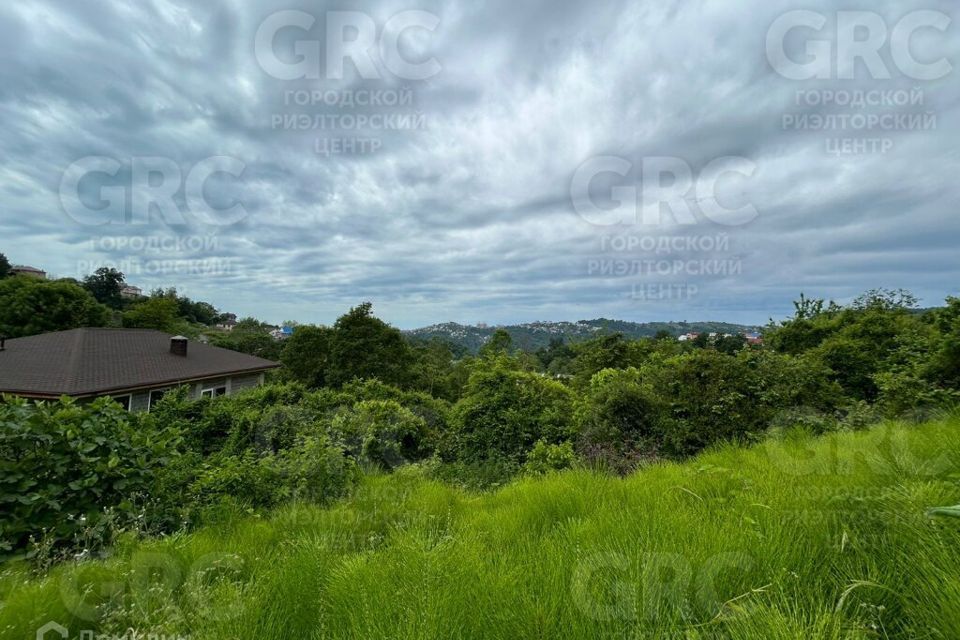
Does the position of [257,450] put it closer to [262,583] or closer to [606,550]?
[262,583]

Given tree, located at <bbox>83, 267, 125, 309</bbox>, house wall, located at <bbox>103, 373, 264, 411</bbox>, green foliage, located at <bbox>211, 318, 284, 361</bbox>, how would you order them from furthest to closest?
tree, located at <bbox>83, 267, 125, 309</bbox>
green foliage, located at <bbox>211, 318, 284, 361</bbox>
house wall, located at <bbox>103, 373, 264, 411</bbox>

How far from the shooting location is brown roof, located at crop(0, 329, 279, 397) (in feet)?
37.4

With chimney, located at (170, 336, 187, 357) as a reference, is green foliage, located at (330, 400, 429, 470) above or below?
below

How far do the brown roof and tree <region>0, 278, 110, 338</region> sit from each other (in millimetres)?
15537

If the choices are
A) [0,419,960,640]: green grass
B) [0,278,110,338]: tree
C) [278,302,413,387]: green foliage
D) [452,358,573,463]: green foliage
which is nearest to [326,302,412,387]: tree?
[278,302,413,387]: green foliage

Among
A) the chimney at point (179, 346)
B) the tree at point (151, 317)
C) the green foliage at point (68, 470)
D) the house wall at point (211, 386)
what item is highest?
the tree at point (151, 317)

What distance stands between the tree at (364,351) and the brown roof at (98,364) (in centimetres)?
427

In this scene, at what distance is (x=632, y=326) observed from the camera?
2058 inches

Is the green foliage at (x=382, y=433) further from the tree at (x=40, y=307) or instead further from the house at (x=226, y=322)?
the house at (x=226, y=322)

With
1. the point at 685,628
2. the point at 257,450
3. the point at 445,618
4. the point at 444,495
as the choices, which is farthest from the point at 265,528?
the point at 257,450

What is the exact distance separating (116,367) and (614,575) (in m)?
18.7

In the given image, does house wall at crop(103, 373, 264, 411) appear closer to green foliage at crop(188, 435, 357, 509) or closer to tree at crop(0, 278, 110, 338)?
green foliage at crop(188, 435, 357, 509)

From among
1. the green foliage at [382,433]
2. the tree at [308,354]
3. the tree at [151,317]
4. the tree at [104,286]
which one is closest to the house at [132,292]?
the tree at [104,286]

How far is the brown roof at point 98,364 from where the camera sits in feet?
Result: 37.4
